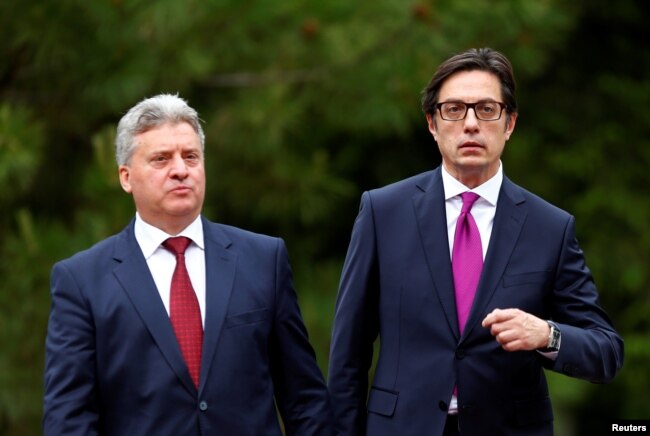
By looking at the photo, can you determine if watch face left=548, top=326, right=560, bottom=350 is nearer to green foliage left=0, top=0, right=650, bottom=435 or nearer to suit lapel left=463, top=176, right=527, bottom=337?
suit lapel left=463, top=176, right=527, bottom=337

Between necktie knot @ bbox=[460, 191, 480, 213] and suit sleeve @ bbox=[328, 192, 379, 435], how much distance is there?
29 centimetres

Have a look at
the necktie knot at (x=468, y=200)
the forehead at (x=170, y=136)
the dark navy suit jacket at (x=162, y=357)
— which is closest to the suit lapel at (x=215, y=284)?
the dark navy suit jacket at (x=162, y=357)

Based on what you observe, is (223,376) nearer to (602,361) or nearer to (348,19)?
(602,361)

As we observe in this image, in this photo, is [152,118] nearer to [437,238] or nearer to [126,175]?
[126,175]

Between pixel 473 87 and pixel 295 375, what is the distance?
101cm

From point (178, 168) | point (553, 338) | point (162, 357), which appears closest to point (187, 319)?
point (162, 357)

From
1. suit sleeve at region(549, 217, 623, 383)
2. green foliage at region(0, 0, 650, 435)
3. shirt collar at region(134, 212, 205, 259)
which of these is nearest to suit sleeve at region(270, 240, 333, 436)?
shirt collar at region(134, 212, 205, 259)

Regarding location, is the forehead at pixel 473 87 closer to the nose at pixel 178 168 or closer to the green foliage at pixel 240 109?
the nose at pixel 178 168

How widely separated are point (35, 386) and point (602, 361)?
389 cm

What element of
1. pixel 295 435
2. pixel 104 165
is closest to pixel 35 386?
pixel 104 165

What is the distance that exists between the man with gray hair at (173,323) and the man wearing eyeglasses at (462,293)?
20cm

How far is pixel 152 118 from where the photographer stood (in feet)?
14.3

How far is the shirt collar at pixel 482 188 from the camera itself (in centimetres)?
440

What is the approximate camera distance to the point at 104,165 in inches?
282
